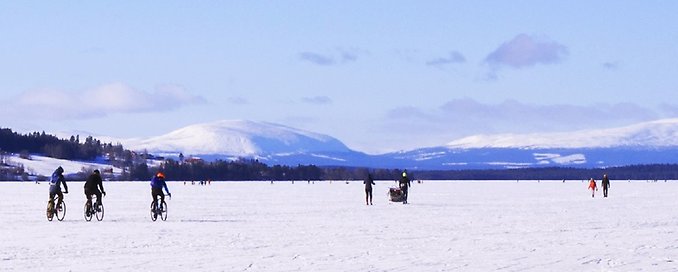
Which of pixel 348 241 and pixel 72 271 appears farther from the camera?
pixel 348 241

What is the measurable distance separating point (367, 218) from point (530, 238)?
10244 mm

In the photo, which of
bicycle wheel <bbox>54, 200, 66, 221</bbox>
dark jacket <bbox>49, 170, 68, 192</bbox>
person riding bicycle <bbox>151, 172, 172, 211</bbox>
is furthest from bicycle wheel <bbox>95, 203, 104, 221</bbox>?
person riding bicycle <bbox>151, 172, 172, 211</bbox>

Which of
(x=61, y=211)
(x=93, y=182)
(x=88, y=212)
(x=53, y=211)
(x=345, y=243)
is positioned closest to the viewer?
(x=345, y=243)

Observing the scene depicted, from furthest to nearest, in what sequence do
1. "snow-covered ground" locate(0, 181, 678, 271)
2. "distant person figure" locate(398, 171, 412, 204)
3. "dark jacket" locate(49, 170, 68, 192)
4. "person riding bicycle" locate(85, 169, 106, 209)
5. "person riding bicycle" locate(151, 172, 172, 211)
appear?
"distant person figure" locate(398, 171, 412, 204)
"person riding bicycle" locate(151, 172, 172, 211)
"person riding bicycle" locate(85, 169, 106, 209)
"dark jacket" locate(49, 170, 68, 192)
"snow-covered ground" locate(0, 181, 678, 271)

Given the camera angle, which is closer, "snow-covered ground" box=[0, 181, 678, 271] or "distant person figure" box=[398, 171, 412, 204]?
"snow-covered ground" box=[0, 181, 678, 271]

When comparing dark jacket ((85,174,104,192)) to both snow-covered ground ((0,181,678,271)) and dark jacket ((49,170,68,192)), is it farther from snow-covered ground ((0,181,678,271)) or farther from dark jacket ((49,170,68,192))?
snow-covered ground ((0,181,678,271))

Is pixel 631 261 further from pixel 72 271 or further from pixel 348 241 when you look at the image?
pixel 72 271

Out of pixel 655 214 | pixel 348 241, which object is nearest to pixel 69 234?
pixel 348 241

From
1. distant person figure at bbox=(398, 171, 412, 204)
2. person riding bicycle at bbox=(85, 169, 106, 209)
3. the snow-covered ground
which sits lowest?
the snow-covered ground

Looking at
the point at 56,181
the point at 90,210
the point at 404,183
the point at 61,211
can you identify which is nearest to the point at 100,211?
the point at 90,210

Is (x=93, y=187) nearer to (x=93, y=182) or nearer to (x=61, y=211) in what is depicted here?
(x=93, y=182)

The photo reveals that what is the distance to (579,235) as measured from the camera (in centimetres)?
2605

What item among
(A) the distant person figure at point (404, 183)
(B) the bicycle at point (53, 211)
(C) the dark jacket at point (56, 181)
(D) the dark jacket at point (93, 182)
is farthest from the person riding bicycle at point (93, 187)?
(A) the distant person figure at point (404, 183)

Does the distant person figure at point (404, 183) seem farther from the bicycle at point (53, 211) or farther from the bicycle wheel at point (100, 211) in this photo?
the bicycle at point (53, 211)
